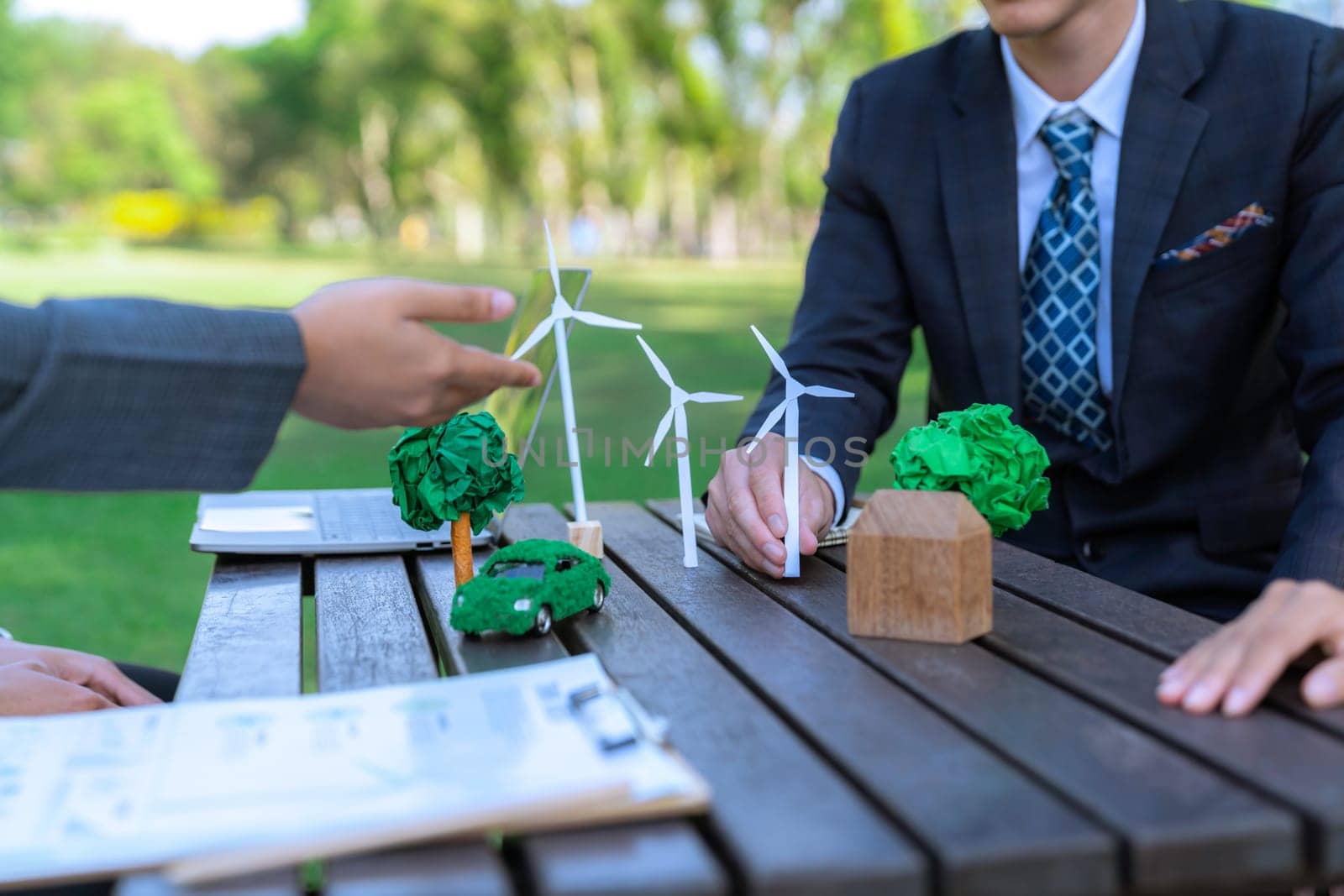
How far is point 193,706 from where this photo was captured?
1240mm

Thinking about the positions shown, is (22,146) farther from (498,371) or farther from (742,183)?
(498,371)

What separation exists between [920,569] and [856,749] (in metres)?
0.35

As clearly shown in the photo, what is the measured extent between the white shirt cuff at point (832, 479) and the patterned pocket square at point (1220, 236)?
2.37 ft

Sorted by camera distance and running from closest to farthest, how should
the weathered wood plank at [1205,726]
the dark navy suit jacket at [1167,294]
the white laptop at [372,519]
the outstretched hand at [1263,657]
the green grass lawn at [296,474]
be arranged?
the weathered wood plank at [1205,726] → the outstretched hand at [1263,657] → the white laptop at [372,519] → the dark navy suit jacket at [1167,294] → the green grass lawn at [296,474]

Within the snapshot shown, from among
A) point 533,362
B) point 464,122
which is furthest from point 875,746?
point 464,122

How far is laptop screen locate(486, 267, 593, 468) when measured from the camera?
6.16 ft

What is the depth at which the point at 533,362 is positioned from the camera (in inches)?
78.0

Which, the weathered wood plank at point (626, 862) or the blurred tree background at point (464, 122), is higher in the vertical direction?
the blurred tree background at point (464, 122)

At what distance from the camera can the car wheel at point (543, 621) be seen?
1542 millimetres

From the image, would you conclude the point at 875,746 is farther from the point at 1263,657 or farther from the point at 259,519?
the point at 259,519

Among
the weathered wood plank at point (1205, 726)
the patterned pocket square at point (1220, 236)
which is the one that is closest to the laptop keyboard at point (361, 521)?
the weathered wood plank at point (1205, 726)

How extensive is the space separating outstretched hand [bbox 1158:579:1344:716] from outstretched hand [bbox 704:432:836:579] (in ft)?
2.02

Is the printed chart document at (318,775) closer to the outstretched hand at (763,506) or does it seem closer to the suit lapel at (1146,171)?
the outstretched hand at (763,506)

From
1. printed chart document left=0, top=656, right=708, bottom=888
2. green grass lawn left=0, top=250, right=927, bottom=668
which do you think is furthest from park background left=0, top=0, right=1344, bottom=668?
printed chart document left=0, top=656, right=708, bottom=888
